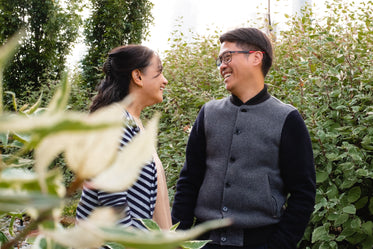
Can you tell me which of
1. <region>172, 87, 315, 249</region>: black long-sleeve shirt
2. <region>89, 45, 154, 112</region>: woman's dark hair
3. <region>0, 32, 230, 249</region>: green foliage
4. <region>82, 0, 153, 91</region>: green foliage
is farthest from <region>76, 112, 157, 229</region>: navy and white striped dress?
<region>82, 0, 153, 91</region>: green foliage

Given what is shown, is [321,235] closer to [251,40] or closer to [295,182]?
[295,182]

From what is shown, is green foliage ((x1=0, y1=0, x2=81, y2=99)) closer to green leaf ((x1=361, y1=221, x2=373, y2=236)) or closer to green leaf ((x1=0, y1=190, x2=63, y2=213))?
green leaf ((x1=361, y1=221, x2=373, y2=236))

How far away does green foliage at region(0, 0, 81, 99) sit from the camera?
7.92 metres

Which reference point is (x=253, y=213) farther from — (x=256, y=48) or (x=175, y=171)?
(x=175, y=171)

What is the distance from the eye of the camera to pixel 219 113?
202 cm

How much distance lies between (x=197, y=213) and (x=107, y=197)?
0.60 m

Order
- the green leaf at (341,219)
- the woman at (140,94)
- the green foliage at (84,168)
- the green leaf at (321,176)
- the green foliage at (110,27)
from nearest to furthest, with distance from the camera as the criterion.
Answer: the green foliage at (84,168), the woman at (140,94), the green leaf at (341,219), the green leaf at (321,176), the green foliage at (110,27)

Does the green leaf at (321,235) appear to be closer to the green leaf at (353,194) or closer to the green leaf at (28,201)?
the green leaf at (353,194)

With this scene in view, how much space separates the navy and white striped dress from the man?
307 mm

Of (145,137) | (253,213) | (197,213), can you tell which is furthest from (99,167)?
(197,213)

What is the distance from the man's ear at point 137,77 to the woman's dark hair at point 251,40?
495mm

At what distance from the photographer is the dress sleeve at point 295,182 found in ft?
5.74

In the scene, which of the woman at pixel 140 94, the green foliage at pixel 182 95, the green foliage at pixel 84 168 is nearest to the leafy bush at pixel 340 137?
the green foliage at pixel 182 95

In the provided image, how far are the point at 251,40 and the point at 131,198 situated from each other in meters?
1.02
